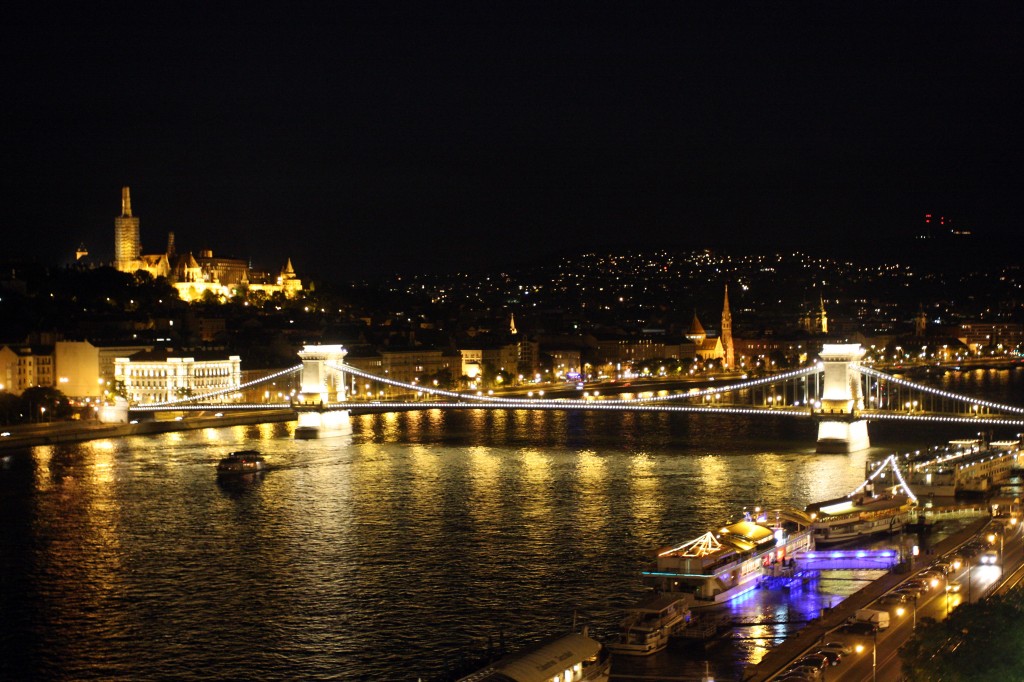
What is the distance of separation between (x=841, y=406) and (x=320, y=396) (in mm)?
10360

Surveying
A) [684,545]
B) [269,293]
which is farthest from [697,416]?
[269,293]

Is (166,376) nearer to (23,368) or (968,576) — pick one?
(23,368)

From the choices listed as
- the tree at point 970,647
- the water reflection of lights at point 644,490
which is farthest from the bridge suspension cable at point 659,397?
the tree at point 970,647

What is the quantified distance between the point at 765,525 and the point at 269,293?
1615 inches

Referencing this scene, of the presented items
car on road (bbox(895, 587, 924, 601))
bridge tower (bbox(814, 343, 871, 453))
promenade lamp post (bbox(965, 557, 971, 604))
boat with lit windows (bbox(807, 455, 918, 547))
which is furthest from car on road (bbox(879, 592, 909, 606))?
bridge tower (bbox(814, 343, 871, 453))

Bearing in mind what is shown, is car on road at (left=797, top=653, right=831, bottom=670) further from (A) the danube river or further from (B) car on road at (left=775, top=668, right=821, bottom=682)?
(A) the danube river

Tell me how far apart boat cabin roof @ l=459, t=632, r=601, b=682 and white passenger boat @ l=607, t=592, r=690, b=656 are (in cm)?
73

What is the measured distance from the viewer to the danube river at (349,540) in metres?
11.1

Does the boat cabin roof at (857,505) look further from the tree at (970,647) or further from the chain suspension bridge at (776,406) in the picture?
the tree at (970,647)

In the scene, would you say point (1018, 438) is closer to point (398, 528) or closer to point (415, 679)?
point (398, 528)

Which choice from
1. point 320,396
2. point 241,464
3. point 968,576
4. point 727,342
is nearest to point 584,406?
point 320,396

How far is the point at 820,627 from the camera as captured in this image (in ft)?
34.3

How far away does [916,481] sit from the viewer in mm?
17953

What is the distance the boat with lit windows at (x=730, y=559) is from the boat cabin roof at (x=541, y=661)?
230cm
